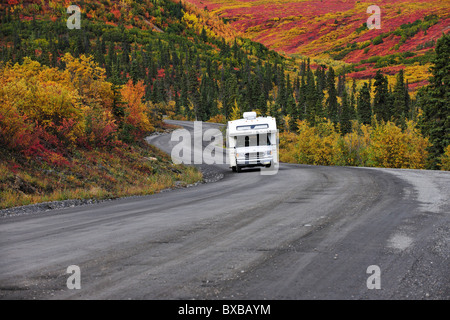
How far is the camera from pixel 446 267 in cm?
457

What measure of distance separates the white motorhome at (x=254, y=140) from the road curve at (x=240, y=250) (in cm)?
1213

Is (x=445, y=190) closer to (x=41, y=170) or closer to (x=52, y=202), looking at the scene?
(x=52, y=202)

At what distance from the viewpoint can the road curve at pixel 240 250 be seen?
4078mm

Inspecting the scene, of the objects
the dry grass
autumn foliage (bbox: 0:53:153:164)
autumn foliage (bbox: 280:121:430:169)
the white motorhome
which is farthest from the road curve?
autumn foliage (bbox: 280:121:430:169)

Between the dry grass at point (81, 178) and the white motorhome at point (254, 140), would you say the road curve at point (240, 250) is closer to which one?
the dry grass at point (81, 178)

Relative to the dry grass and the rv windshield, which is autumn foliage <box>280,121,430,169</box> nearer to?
the rv windshield

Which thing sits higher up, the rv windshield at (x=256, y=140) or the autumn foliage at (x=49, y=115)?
the autumn foliage at (x=49, y=115)

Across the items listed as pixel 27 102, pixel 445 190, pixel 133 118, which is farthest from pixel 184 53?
pixel 445 190

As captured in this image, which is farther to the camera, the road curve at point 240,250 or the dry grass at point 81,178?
the dry grass at point 81,178

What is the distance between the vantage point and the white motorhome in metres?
21.9

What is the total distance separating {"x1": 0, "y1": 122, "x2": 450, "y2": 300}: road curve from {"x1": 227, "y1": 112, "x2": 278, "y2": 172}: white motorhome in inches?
478

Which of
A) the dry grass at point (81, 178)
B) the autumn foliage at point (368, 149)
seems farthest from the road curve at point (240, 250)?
the autumn foliage at point (368, 149)

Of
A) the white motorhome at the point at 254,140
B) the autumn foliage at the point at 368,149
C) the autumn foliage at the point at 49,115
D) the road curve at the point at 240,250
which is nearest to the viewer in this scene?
the road curve at the point at 240,250
